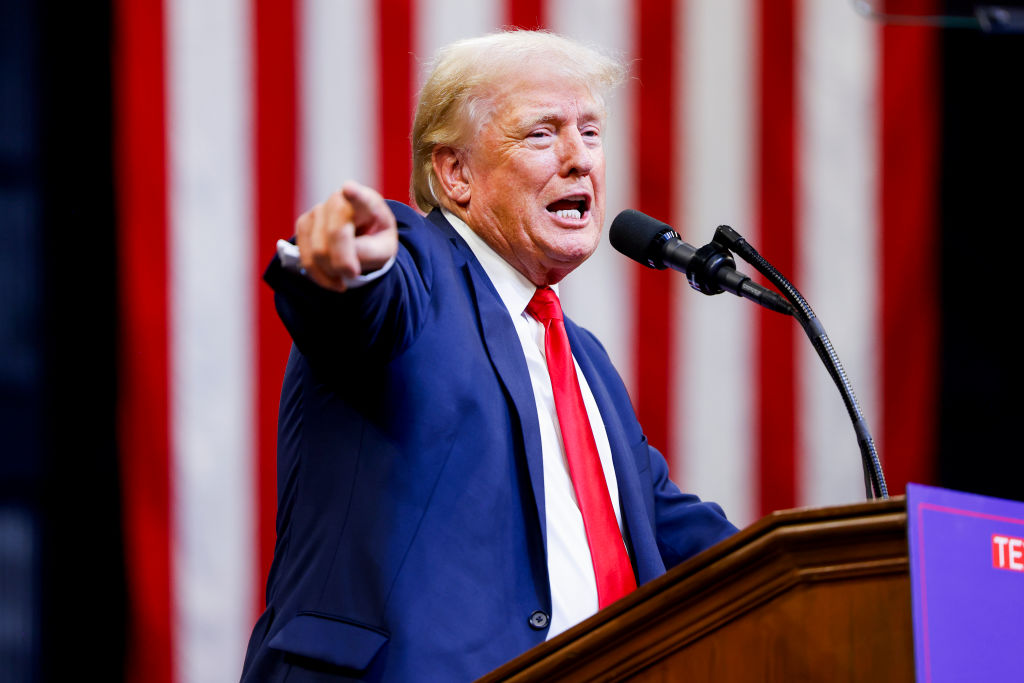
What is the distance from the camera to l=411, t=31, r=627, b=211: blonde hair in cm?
176

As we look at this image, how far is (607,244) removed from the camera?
8.97 ft

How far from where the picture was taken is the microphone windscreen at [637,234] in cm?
149

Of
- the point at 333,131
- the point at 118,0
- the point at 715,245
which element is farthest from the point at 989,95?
the point at 118,0

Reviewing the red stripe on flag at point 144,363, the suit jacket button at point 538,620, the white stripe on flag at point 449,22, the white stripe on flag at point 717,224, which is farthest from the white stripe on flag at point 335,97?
the suit jacket button at point 538,620

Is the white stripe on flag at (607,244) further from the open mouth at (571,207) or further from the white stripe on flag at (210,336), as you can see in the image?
the open mouth at (571,207)

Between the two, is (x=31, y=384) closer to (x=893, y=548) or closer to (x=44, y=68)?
(x=44, y=68)

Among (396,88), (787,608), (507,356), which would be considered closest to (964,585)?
(787,608)

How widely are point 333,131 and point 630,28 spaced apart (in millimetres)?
738

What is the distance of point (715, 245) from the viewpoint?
4.68ft

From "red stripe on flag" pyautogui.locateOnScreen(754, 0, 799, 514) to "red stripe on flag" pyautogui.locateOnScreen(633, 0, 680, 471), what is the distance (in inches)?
8.5

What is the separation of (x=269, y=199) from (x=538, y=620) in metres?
1.41

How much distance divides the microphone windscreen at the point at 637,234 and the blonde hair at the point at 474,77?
13.5 inches

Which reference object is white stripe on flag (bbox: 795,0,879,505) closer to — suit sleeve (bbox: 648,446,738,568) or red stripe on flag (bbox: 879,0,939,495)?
red stripe on flag (bbox: 879,0,939,495)

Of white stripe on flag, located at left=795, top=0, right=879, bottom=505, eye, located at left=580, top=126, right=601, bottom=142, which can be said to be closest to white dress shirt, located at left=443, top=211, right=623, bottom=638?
eye, located at left=580, top=126, right=601, bottom=142
